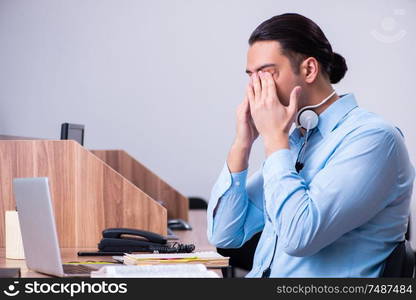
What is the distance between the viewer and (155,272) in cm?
145

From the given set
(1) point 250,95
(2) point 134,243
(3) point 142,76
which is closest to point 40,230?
(2) point 134,243

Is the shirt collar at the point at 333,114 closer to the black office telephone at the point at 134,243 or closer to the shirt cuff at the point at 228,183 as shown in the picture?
the shirt cuff at the point at 228,183

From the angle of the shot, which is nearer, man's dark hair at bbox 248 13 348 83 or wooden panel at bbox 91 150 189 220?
man's dark hair at bbox 248 13 348 83

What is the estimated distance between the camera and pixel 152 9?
529cm

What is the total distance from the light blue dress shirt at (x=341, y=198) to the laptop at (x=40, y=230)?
0.45 meters

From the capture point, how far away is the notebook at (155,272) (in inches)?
54.3

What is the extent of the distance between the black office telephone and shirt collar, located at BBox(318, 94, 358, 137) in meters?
0.59

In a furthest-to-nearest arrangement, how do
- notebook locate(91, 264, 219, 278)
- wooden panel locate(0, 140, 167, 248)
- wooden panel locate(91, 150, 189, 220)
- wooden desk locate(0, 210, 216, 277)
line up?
wooden panel locate(91, 150, 189, 220)
wooden panel locate(0, 140, 167, 248)
wooden desk locate(0, 210, 216, 277)
notebook locate(91, 264, 219, 278)

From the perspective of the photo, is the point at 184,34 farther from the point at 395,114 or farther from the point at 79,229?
the point at 79,229

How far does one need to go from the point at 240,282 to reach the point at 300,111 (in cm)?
53

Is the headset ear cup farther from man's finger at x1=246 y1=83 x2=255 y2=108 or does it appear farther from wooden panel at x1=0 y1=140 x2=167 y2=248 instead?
wooden panel at x1=0 y1=140 x2=167 y2=248

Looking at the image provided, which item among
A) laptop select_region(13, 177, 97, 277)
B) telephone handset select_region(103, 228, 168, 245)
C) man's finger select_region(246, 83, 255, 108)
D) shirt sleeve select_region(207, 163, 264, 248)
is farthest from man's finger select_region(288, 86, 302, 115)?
telephone handset select_region(103, 228, 168, 245)

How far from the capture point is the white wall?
5.27 m

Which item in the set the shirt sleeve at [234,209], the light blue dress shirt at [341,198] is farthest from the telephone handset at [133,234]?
the light blue dress shirt at [341,198]
